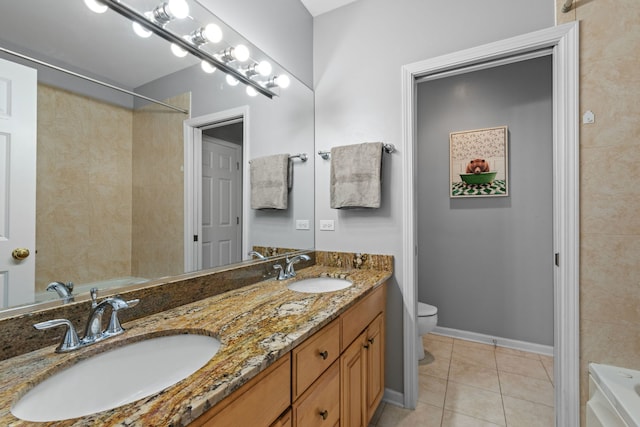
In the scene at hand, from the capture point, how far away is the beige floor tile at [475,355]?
2264 mm

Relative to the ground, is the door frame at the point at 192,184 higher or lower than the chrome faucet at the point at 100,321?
higher

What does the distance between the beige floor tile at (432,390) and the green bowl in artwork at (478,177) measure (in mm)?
1633

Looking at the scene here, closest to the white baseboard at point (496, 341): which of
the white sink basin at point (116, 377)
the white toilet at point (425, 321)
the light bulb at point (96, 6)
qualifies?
the white toilet at point (425, 321)

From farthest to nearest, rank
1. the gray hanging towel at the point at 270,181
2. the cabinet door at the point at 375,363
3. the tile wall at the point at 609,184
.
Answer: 1. the gray hanging towel at the point at 270,181
2. the cabinet door at the point at 375,363
3. the tile wall at the point at 609,184

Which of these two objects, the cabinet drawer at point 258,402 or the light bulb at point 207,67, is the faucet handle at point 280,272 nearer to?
the cabinet drawer at point 258,402

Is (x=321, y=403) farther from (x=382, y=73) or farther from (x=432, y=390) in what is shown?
(x=382, y=73)

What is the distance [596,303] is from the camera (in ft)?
4.57

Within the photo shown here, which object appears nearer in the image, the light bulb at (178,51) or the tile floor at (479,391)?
the light bulb at (178,51)

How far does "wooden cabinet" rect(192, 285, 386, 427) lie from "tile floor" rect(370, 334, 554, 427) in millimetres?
323

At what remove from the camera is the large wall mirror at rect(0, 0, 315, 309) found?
2.83ft

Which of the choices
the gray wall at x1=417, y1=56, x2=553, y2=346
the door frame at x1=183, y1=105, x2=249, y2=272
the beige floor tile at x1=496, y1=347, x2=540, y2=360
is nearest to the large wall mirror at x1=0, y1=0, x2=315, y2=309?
the door frame at x1=183, y1=105, x2=249, y2=272

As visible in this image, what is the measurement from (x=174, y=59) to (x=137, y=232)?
0.76m

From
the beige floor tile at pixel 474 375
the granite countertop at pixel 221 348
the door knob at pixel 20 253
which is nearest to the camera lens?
the granite countertop at pixel 221 348

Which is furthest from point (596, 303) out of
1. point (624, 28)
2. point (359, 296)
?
point (624, 28)
